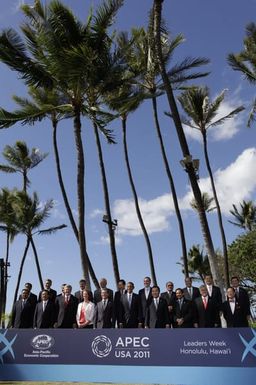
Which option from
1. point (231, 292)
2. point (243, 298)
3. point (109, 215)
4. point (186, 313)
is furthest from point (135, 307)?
point (109, 215)

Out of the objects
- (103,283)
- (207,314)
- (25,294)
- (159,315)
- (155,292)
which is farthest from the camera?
(103,283)

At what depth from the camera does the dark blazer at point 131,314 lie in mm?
10398

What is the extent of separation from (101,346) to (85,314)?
1.44m

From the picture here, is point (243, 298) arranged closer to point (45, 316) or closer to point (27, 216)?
point (45, 316)

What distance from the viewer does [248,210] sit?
43125 mm

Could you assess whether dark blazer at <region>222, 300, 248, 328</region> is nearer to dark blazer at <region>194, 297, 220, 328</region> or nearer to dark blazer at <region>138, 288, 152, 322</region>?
dark blazer at <region>194, 297, 220, 328</region>

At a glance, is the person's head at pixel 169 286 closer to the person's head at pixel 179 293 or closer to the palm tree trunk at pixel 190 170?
the person's head at pixel 179 293

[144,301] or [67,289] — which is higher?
[67,289]

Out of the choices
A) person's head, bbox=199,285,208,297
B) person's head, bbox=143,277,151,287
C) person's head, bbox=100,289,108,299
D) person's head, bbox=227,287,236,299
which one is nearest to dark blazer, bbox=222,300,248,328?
person's head, bbox=227,287,236,299

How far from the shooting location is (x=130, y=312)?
34.1 ft

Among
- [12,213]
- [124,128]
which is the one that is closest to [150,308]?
[124,128]

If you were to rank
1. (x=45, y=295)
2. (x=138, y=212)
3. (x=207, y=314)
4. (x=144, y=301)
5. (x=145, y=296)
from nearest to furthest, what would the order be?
(x=207, y=314) < (x=144, y=301) < (x=145, y=296) < (x=45, y=295) < (x=138, y=212)

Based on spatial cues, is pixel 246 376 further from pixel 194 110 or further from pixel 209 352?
pixel 194 110

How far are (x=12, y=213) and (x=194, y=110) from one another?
719 inches
